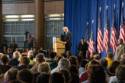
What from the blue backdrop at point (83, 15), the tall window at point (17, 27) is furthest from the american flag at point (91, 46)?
the tall window at point (17, 27)

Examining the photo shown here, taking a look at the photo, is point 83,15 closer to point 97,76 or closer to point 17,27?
point 17,27

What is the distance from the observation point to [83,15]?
19.1 meters

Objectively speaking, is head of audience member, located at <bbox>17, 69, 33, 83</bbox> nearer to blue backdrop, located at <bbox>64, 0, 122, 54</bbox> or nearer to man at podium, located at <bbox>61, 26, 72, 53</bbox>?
blue backdrop, located at <bbox>64, 0, 122, 54</bbox>

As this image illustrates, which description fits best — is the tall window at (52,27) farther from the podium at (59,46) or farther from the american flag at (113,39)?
the american flag at (113,39)

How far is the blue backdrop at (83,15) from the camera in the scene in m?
16.3

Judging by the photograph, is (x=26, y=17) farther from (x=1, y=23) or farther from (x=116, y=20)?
(x=116, y=20)

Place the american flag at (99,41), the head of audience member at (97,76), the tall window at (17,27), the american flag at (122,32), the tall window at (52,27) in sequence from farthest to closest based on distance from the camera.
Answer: the tall window at (17,27) → the tall window at (52,27) → the american flag at (99,41) → the american flag at (122,32) → the head of audience member at (97,76)

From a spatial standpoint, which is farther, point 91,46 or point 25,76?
point 91,46

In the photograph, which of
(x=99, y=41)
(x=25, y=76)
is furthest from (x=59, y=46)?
(x=25, y=76)

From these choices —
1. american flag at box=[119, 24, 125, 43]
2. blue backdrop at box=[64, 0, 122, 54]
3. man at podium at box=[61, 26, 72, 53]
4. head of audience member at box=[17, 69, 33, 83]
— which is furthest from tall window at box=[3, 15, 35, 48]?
head of audience member at box=[17, 69, 33, 83]

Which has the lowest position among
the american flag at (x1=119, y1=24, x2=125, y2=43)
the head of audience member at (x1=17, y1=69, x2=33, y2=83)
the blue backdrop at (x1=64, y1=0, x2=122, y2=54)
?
the head of audience member at (x1=17, y1=69, x2=33, y2=83)

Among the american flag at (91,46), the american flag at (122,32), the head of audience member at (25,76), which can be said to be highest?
the american flag at (122,32)

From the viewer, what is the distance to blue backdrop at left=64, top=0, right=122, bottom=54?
53.6ft

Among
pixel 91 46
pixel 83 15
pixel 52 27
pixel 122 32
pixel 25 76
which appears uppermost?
pixel 83 15
